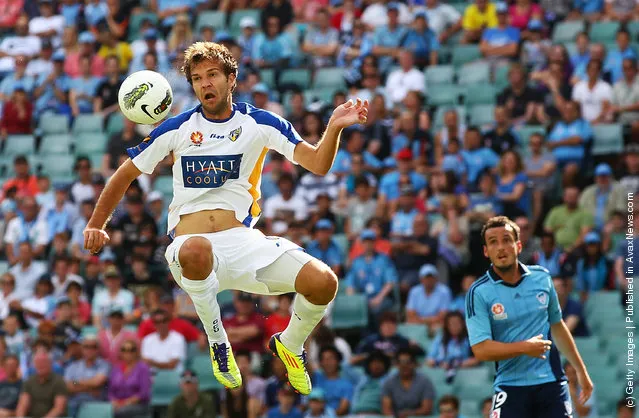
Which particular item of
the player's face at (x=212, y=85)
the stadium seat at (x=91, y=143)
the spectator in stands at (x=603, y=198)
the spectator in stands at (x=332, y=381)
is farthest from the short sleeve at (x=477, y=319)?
the stadium seat at (x=91, y=143)

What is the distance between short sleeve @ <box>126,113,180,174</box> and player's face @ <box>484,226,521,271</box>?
2.75 meters

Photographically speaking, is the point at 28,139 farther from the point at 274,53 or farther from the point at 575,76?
the point at 575,76

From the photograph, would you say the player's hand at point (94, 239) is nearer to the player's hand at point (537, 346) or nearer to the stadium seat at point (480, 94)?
the player's hand at point (537, 346)

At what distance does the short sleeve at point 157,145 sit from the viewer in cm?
993

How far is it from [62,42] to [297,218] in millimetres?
8075

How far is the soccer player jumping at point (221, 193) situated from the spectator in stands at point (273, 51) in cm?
1231

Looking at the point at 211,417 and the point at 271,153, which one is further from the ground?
the point at 271,153

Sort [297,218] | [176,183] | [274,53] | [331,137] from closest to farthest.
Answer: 1. [331,137]
2. [176,183]
3. [297,218]
4. [274,53]

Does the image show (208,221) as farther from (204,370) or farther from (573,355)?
(204,370)

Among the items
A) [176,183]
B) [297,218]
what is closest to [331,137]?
[176,183]

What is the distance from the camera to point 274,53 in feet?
73.2

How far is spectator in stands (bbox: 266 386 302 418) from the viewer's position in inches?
631

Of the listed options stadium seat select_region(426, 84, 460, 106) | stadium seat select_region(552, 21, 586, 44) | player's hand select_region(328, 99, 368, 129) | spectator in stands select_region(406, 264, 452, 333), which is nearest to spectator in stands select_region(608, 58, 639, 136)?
stadium seat select_region(552, 21, 586, 44)

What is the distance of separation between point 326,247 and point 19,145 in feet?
24.8
